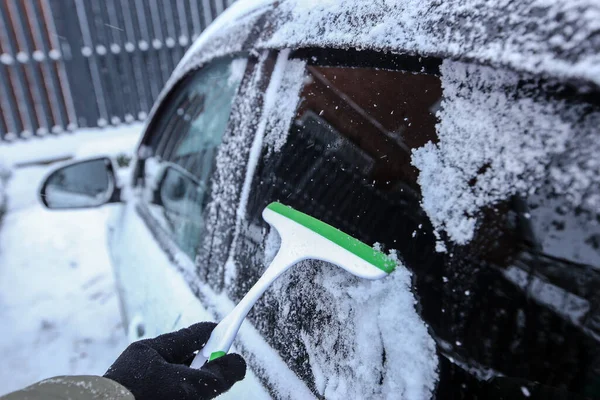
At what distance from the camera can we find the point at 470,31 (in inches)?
22.9

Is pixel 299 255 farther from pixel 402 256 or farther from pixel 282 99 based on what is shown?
pixel 282 99

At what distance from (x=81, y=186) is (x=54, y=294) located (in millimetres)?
1843

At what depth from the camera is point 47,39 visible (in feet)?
22.7

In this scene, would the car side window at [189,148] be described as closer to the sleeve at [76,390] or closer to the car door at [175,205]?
the car door at [175,205]

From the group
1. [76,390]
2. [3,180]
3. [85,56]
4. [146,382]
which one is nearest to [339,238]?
[146,382]

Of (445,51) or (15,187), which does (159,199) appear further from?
(15,187)

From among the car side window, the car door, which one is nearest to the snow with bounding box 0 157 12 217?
the car door

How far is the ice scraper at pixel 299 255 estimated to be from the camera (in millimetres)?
731

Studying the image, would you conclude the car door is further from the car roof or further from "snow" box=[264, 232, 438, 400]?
Result: the car roof

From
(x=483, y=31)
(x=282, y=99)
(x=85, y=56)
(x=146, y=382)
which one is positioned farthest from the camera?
(x=85, y=56)

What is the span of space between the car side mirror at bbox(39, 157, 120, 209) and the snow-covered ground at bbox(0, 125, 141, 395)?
1.60 feet

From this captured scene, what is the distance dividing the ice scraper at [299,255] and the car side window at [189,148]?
0.52m

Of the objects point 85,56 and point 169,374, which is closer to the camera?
point 169,374

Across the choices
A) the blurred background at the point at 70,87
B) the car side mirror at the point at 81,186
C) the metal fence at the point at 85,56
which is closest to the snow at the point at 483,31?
the car side mirror at the point at 81,186
